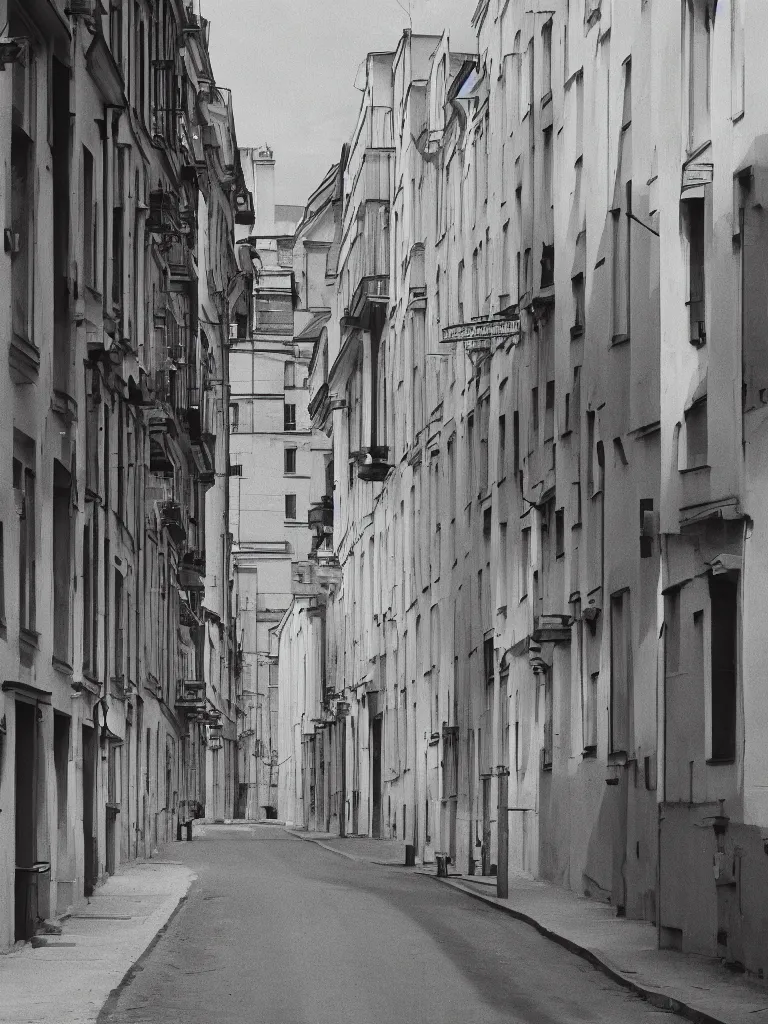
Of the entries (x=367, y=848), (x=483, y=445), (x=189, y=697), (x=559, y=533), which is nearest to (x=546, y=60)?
(x=559, y=533)

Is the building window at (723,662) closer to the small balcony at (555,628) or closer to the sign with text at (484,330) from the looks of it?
the small balcony at (555,628)

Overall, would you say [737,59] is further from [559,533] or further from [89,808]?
[89,808]

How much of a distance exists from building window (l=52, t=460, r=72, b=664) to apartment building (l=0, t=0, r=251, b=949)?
2 cm

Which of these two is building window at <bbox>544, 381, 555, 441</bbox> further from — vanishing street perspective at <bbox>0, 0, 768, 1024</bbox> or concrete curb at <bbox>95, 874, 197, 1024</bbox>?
concrete curb at <bbox>95, 874, 197, 1024</bbox>

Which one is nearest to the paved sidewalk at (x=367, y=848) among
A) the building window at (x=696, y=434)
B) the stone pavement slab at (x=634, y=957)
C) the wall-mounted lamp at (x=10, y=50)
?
the stone pavement slab at (x=634, y=957)

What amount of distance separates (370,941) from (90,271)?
1083 cm

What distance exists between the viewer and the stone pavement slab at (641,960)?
15.4 meters

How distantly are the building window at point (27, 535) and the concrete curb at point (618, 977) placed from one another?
21.2ft

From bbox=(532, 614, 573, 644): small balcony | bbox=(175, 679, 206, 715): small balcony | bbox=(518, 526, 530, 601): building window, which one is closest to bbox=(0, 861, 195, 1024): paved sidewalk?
bbox=(532, 614, 573, 644): small balcony

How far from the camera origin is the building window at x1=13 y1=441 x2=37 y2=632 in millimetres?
20859

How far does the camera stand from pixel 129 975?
1781 cm

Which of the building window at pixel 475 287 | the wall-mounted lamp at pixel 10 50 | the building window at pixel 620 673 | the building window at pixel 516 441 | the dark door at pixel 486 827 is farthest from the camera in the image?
the building window at pixel 475 287

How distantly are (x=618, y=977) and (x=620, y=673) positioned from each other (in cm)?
902

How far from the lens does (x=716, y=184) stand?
63.9 feet
